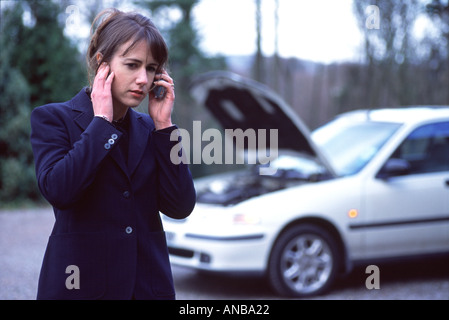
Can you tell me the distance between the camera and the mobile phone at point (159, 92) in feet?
6.78

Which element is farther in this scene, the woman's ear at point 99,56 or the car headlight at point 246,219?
the car headlight at point 246,219

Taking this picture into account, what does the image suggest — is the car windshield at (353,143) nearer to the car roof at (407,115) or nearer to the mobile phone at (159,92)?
the car roof at (407,115)

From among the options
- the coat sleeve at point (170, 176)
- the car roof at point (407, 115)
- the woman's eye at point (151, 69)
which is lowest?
the coat sleeve at point (170, 176)

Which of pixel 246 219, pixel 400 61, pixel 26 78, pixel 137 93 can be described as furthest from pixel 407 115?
pixel 26 78

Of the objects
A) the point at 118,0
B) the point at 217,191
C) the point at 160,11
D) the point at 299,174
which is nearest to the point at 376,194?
the point at 299,174

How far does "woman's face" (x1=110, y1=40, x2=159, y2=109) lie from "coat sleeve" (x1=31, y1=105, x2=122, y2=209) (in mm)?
129

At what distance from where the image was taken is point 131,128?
204 centimetres

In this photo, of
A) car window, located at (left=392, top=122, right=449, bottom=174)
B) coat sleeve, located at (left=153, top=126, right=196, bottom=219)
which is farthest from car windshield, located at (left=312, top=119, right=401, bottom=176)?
coat sleeve, located at (left=153, top=126, right=196, bottom=219)

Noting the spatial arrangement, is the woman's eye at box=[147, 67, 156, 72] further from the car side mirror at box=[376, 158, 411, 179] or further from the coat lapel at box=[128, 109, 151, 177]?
the car side mirror at box=[376, 158, 411, 179]

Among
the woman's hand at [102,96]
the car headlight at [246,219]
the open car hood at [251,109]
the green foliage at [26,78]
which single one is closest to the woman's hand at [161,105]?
the woman's hand at [102,96]

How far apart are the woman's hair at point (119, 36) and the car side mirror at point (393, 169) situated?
4.02m

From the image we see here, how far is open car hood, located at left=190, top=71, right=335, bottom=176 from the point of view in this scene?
5.63 meters

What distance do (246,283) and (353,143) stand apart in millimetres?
1833

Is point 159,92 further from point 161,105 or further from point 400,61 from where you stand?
point 400,61
